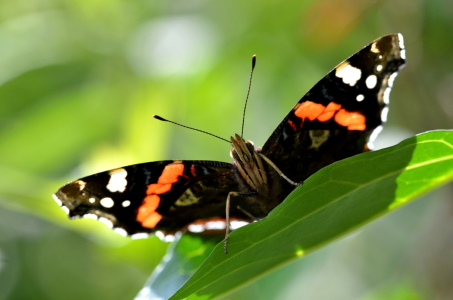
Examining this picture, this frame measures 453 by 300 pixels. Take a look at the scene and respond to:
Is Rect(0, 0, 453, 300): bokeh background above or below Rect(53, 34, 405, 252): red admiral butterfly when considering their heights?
above

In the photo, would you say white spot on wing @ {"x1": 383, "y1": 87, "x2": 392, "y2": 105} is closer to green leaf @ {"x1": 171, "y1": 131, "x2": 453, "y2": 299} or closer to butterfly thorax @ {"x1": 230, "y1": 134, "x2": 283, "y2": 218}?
butterfly thorax @ {"x1": 230, "y1": 134, "x2": 283, "y2": 218}

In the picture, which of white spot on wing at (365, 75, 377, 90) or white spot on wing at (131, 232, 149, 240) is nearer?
white spot on wing at (365, 75, 377, 90)

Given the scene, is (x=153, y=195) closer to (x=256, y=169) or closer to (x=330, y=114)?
(x=256, y=169)

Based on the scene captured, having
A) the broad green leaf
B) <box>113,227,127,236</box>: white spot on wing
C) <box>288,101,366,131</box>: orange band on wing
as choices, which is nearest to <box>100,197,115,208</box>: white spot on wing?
<box>113,227,127,236</box>: white spot on wing

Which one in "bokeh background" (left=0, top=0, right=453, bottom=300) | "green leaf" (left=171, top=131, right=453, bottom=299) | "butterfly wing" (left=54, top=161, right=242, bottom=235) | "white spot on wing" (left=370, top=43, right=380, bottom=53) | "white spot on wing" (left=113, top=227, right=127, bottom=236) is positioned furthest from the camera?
"bokeh background" (left=0, top=0, right=453, bottom=300)

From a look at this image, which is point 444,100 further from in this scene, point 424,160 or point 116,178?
point 116,178

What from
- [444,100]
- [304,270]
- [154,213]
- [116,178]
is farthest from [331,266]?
[116,178]

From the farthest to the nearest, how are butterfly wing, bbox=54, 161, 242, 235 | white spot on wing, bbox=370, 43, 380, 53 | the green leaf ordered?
butterfly wing, bbox=54, 161, 242, 235 < white spot on wing, bbox=370, 43, 380, 53 < the green leaf
